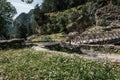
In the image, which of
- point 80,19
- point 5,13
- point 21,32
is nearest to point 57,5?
point 21,32

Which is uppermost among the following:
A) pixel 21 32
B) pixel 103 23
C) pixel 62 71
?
pixel 103 23

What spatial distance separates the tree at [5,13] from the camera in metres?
53.0

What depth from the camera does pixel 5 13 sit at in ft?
189

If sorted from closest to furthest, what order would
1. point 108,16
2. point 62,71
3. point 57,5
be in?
point 62,71
point 108,16
point 57,5

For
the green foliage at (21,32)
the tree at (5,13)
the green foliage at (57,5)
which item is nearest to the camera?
the tree at (5,13)

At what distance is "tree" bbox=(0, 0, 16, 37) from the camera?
53000mm

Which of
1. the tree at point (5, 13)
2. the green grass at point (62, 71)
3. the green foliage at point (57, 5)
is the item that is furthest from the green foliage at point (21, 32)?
the green grass at point (62, 71)

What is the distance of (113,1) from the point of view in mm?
93125

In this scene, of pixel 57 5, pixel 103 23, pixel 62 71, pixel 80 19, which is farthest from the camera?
pixel 57 5

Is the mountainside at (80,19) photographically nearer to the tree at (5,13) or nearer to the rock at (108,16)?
the rock at (108,16)

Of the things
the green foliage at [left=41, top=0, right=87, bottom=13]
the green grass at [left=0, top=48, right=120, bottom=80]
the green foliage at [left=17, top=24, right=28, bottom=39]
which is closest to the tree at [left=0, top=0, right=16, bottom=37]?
the green grass at [left=0, top=48, right=120, bottom=80]

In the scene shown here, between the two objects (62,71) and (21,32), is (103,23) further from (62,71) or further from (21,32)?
(21,32)

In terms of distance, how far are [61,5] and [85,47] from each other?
104170 mm

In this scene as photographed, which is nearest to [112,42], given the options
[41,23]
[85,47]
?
[85,47]
